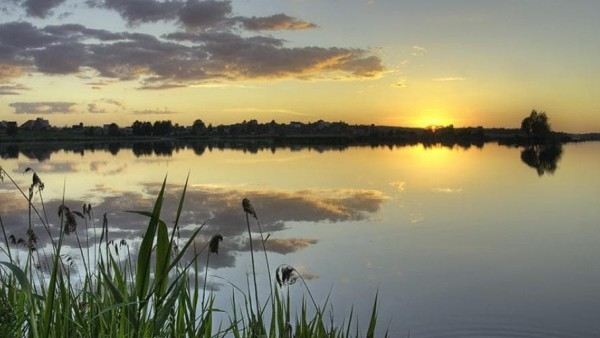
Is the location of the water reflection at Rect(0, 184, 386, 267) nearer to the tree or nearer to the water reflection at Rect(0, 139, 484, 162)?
the water reflection at Rect(0, 139, 484, 162)

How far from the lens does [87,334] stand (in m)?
3.94

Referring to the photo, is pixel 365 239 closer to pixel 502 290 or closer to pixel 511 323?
pixel 502 290

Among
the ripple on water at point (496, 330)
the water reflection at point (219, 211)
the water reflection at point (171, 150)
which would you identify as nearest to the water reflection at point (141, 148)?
the water reflection at point (171, 150)

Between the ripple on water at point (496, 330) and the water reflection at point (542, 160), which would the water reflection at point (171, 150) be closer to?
the water reflection at point (542, 160)

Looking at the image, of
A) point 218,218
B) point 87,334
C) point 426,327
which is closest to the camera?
point 87,334

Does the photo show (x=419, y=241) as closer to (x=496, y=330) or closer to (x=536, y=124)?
(x=496, y=330)

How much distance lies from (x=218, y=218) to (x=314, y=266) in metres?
7.59

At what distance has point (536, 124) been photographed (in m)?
155

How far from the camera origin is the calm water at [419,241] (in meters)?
12.4

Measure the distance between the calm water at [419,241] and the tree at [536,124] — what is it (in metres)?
121

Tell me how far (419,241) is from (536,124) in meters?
147

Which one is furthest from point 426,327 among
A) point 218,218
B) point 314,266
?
point 218,218

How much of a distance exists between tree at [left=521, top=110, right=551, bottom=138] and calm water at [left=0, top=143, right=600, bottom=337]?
12115 cm

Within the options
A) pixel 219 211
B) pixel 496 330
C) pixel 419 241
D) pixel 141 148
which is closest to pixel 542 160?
pixel 219 211
